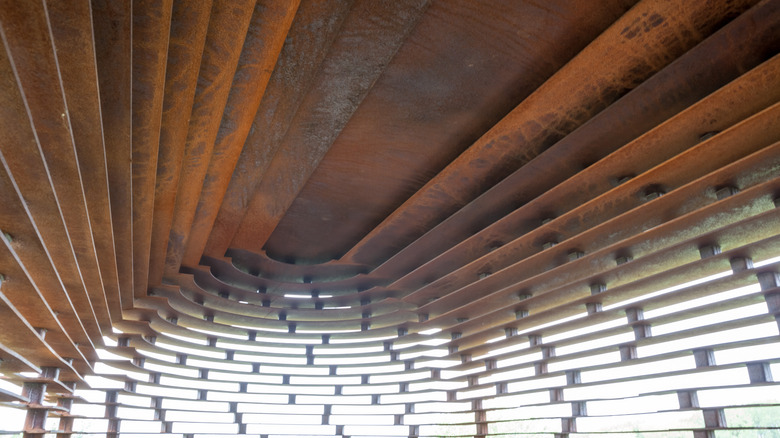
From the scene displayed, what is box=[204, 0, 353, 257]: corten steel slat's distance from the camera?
412cm

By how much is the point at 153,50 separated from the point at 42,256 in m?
2.69

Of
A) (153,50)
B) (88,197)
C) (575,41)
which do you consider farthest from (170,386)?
(575,41)

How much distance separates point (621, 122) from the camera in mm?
5488

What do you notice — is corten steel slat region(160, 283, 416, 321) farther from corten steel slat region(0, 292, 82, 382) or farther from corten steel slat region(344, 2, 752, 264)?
corten steel slat region(344, 2, 752, 264)

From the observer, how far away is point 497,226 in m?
7.40

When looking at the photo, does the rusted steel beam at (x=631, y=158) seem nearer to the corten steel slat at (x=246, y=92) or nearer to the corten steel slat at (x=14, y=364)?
the corten steel slat at (x=246, y=92)

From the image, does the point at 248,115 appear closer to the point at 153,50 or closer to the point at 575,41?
the point at 153,50

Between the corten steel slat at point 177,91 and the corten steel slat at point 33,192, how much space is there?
1.00 meters

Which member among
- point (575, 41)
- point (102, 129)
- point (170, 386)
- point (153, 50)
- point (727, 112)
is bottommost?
point (170, 386)

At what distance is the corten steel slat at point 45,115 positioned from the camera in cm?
272

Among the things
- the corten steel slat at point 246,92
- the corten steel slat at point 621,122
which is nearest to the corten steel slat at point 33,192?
the corten steel slat at point 246,92

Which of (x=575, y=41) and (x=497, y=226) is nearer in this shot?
(x=575, y=41)

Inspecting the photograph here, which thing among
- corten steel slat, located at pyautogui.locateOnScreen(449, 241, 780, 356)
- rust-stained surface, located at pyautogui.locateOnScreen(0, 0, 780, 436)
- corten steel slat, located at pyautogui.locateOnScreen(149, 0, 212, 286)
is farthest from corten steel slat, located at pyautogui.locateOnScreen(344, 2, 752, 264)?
corten steel slat, located at pyautogui.locateOnScreen(149, 0, 212, 286)

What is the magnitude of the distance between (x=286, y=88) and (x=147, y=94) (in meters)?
1.26
